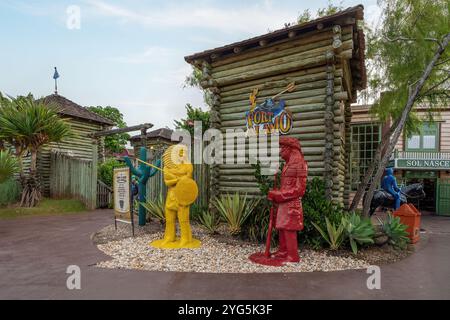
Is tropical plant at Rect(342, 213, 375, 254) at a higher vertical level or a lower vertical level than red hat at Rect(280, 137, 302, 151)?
lower

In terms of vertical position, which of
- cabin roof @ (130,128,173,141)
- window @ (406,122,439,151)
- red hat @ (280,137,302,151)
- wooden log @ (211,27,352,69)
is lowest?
red hat @ (280,137,302,151)

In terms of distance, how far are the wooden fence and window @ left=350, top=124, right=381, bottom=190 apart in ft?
40.5

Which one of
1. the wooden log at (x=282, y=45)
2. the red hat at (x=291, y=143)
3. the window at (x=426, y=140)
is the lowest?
the red hat at (x=291, y=143)

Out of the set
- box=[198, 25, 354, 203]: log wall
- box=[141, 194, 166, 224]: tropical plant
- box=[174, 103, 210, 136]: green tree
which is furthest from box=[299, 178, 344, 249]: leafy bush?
box=[174, 103, 210, 136]: green tree

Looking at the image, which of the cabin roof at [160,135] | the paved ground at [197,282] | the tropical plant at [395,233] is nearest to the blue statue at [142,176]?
the paved ground at [197,282]

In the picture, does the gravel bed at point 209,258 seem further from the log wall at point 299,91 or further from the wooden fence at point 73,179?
the wooden fence at point 73,179

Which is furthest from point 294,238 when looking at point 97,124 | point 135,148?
point 135,148

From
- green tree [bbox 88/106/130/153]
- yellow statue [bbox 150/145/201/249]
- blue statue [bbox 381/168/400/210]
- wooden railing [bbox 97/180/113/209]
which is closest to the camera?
yellow statue [bbox 150/145/201/249]

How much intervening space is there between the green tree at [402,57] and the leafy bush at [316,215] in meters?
2.20

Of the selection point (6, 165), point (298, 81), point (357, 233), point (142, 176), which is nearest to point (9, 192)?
point (6, 165)

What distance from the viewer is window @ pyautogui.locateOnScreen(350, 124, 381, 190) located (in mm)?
15484

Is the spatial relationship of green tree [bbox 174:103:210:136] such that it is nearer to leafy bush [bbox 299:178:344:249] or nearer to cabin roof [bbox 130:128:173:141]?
leafy bush [bbox 299:178:344:249]

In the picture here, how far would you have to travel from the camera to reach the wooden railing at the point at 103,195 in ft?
46.3

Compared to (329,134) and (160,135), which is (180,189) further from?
(160,135)
